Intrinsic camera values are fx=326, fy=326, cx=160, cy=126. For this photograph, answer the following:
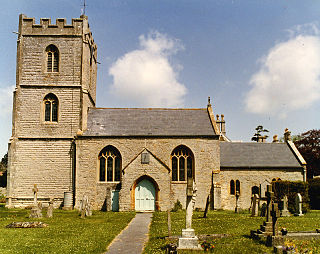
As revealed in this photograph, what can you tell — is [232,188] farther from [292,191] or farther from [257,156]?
[292,191]

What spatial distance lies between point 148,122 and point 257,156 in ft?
35.8

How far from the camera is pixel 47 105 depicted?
28797 millimetres

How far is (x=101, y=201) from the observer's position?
88.1ft

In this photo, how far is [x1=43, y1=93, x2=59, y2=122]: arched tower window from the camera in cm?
2858

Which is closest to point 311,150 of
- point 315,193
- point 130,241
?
point 315,193

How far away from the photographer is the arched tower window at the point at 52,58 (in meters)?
29.3

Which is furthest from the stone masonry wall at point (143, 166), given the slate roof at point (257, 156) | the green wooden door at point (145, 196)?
A: the slate roof at point (257, 156)

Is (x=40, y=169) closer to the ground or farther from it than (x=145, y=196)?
farther from it

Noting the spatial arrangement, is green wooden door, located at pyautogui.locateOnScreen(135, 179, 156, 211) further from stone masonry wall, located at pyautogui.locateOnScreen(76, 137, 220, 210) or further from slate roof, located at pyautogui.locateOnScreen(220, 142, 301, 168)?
slate roof, located at pyautogui.locateOnScreen(220, 142, 301, 168)

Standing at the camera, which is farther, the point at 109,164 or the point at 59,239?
the point at 109,164

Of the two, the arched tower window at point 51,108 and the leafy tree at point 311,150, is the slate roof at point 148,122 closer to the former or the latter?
the arched tower window at point 51,108

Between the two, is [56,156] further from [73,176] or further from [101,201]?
[101,201]

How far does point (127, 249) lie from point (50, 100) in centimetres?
2105

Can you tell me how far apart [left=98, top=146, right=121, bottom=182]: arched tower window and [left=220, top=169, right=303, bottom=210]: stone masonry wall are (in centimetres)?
934
